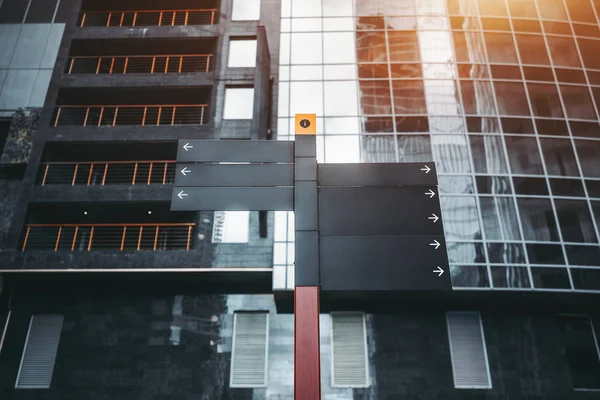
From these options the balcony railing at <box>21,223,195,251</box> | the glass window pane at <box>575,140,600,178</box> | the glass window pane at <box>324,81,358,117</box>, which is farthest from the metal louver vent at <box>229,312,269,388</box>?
the glass window pane at <box>575,140,600,178</box>

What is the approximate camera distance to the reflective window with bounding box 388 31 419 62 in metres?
22.1

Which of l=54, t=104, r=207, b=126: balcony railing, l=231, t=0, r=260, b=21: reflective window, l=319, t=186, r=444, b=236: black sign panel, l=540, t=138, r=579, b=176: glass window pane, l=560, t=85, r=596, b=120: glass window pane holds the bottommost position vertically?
l=319, t=186, r=444, b=236: black sign panel

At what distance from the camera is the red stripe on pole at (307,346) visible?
4066mm

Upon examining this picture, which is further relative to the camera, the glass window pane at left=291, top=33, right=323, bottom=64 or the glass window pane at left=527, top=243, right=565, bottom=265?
the glass window pane at left=291, top=33, right=323, bottom=64

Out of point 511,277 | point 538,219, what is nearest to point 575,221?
point 538,219

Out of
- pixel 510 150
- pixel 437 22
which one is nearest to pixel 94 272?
pixel 510 150

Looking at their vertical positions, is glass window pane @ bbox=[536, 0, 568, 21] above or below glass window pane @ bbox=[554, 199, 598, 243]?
above

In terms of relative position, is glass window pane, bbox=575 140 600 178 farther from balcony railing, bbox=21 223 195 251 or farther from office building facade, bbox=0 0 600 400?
balcony railing, bbox=21 223 195 251

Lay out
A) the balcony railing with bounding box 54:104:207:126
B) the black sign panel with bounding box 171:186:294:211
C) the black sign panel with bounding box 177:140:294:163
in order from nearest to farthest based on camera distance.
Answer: the black sign panel with bounding box 171:186:294:211 → the black sign panel with bounding box 177:140:294:163 → the balcony railing with bounding box 54:104:207:126

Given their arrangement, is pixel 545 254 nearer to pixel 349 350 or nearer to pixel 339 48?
pixel 349 350

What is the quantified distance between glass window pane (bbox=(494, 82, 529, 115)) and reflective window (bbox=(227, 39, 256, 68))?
41.1 feet

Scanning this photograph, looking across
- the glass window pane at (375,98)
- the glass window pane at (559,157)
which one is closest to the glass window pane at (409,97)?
the glass window pane at (375,98)

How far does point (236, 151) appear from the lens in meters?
5.60

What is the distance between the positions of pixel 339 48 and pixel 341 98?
127 inches
